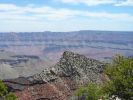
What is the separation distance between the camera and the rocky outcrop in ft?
243

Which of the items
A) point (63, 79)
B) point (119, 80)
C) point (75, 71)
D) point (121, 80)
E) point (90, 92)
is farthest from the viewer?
point (63, 79)

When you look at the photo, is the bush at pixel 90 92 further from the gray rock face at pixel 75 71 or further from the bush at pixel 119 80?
the gray rock face at pixel 75 71

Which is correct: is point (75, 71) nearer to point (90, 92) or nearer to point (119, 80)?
point (90, 92)

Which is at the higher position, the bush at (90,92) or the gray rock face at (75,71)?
the gray rock face at (75,71)

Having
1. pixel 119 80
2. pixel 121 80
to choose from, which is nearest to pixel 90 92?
pixel 119 80

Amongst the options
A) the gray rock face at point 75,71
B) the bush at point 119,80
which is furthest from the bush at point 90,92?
the gray rock face at point 75,71

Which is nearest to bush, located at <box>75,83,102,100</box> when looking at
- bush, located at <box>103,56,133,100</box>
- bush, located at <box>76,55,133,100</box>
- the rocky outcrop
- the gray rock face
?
bush, located at <box>76,55,133,100</box>

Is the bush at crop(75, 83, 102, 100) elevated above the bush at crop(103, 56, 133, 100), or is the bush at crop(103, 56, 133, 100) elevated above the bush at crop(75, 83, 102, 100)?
the bush at crop(103, 56, 133, 100)

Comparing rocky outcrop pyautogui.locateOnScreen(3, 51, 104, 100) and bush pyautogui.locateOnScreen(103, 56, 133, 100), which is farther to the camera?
rocky outcrop pyautogui.locateOnScreen(3, 51, 104, 100)

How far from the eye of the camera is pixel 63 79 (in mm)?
75625

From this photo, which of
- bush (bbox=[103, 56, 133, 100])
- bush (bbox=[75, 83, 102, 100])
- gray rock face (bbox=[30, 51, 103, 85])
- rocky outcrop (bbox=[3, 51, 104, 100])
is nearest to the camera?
bush (bbox=[103, 56, 133, 100])

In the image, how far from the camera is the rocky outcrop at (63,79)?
74062 mm

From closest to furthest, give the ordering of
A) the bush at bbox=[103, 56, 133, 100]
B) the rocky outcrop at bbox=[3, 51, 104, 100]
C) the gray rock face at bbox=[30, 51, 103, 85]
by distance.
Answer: the bush at bbox=[103, 56, 133, 100], the rocky outcrop at bbox=[3, 51, 104, 100], the gray rock face at bbox=[30, 51, 103, 85]

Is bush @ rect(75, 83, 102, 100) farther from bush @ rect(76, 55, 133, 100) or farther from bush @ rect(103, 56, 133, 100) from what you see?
bush @ rect(103, 56, 133, 100)
